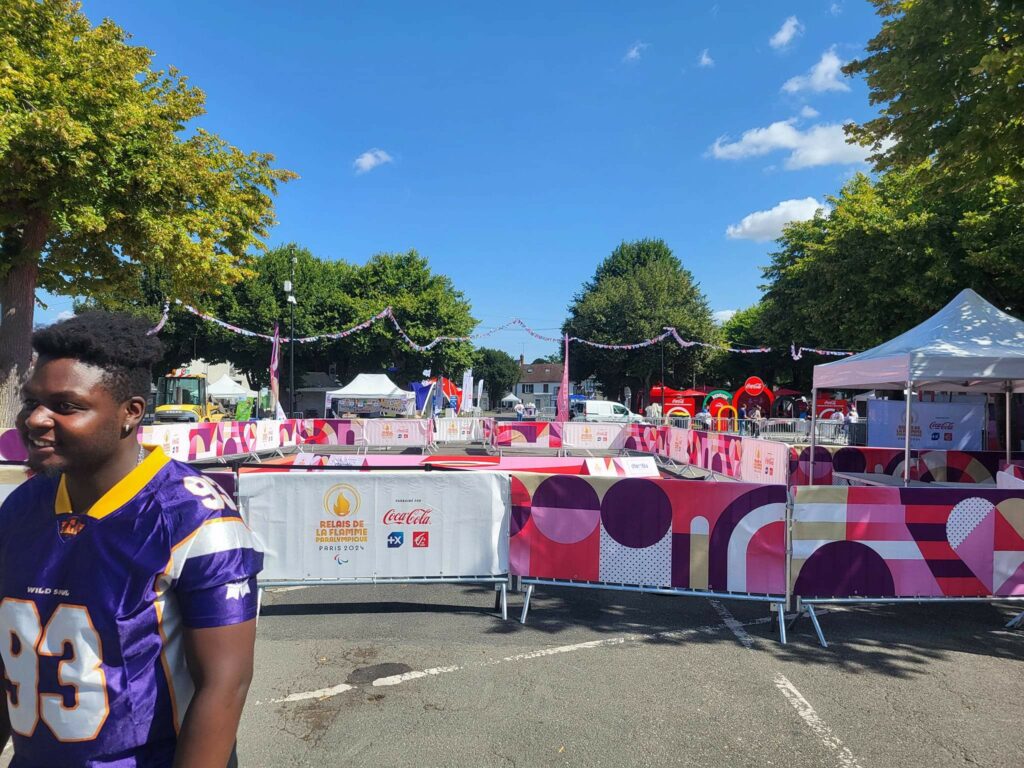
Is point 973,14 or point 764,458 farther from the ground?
point 973,14

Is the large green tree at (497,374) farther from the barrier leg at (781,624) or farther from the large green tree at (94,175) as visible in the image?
the barrier leg at (781,624)

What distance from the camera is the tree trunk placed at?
12961 mm

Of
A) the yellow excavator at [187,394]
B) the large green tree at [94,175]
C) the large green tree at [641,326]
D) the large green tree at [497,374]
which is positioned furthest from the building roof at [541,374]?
the large green tree at [94,175]

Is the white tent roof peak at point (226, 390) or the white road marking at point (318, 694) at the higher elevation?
the white tent roof peak at point (226, 390)

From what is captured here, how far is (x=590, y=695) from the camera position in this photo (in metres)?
4.29

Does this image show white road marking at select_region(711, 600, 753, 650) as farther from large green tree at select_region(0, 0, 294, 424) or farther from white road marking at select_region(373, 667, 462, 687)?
large green tree at select_region(0, 0, 294, 424)

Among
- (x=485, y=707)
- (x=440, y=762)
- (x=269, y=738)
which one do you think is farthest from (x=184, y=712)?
(x=485, y=707)

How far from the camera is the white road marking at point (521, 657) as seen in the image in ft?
14.1

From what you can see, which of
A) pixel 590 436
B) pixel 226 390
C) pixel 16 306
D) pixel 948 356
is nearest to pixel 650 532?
pixel 948 356

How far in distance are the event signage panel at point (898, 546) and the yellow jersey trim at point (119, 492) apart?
5505 mm

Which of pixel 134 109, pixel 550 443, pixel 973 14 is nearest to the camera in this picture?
pixel 973 14

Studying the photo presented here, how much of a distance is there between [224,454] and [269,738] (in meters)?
14.9

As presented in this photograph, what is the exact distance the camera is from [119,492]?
1.54 m

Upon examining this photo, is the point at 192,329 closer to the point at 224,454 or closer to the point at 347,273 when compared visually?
the point at 347,273
